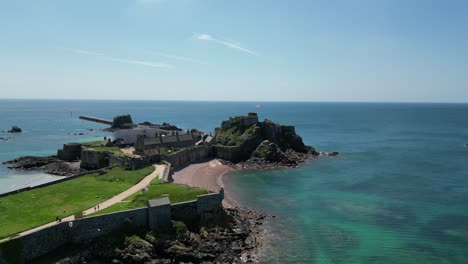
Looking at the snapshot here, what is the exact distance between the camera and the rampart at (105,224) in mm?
30703

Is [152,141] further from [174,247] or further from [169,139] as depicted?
[174,247]

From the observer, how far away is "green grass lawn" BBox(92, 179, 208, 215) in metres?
38.1

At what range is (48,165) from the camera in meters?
76.8

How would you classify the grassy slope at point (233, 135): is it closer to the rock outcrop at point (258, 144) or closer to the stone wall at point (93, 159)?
the rock outcrop at point (258, 144)

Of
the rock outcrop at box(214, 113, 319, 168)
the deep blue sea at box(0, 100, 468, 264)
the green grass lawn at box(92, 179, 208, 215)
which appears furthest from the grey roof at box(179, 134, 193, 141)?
the green grass lawn at box(92, 179, 208, 215)

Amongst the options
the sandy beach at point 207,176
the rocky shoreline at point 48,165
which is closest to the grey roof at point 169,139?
the sandy beach at point 207,176

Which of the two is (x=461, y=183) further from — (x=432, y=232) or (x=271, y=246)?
(x=271, y=246)

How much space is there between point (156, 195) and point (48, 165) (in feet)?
150

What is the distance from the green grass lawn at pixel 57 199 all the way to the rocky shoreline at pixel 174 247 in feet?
13.2

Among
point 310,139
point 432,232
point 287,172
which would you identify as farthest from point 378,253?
point 310,139

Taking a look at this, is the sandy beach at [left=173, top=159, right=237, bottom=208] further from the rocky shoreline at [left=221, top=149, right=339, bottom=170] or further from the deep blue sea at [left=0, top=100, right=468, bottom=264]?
the rocky shoreline at [left=221, top=149, right=339, bottom=170]

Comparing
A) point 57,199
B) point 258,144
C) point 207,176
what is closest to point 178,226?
point 57,199

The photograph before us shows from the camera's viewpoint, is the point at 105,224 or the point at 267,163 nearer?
the point at 105,224

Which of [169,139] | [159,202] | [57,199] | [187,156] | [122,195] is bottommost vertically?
[187,156]
